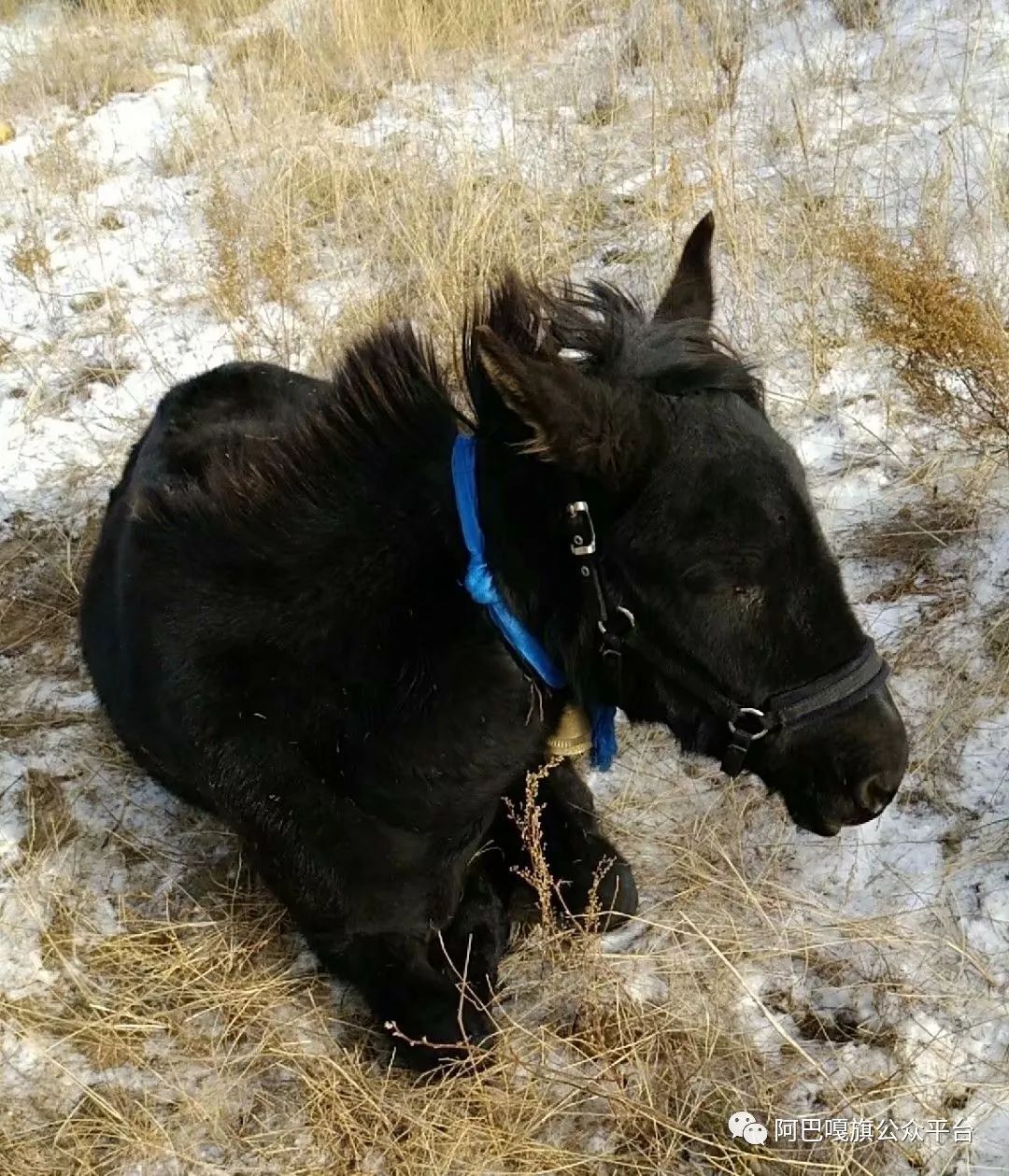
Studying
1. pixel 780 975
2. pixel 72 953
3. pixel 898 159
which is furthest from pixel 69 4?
pixel 780 975

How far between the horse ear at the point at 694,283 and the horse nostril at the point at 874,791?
1.05 m

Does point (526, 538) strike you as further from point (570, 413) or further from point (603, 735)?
point (603, 735)

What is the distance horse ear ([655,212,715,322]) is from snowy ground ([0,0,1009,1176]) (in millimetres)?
1465

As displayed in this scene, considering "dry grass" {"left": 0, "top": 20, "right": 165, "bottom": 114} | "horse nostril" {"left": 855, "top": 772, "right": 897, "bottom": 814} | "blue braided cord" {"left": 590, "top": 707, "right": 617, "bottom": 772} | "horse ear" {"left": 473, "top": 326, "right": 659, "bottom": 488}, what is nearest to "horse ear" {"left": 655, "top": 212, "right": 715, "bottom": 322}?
"horse ear" {"left": 473, "top": 326, "right": 659, "bottom": 488}

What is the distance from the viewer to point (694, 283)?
2.35 m

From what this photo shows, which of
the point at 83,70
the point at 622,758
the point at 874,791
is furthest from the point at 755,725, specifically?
the point at 83,70

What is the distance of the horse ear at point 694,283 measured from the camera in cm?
232

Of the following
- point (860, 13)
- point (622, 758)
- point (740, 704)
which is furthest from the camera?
point (860, 13)

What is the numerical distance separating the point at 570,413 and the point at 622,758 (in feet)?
5.88

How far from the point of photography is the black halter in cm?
192

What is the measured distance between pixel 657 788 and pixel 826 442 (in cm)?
185

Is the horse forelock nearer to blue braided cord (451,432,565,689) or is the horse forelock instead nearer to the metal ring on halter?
blue braided cord (451,432,565,689)

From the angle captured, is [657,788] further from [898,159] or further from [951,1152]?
[898,159]

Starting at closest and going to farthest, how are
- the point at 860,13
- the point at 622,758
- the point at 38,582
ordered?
1. the point at 622,758
2. the point at 38,582
3. the point at 860,13
